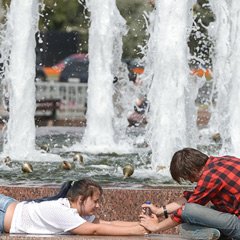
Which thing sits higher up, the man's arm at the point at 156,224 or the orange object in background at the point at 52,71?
the man's arm at the point at 156,224

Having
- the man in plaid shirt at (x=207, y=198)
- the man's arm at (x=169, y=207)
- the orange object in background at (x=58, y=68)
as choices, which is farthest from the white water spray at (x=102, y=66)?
the orange object in background at (x=58, y=68)

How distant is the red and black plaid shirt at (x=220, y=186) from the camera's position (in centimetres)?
641

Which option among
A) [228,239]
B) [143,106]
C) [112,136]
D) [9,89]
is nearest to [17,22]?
[9,89]

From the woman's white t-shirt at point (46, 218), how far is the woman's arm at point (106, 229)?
33mm

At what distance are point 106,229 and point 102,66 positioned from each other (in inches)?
381

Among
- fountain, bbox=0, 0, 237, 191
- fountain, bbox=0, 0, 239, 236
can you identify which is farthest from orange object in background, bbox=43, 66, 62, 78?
fountain, bbox=0, 0, 239, 236

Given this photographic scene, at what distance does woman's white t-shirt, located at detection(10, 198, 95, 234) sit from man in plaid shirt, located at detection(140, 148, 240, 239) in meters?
0.44

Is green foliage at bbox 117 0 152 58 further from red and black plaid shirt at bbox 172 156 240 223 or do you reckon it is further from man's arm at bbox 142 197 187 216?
red and black plaid shirt at bbox 172 156 240 223

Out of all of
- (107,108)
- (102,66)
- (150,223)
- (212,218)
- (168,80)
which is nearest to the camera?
(212,218)

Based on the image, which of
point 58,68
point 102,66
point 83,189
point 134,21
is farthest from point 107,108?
point 58,68

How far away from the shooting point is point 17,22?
47.2ft

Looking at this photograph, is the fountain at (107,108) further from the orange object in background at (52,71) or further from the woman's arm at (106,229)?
the orange object in background at (52,71)

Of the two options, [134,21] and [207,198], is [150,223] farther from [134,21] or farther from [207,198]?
[134,21]

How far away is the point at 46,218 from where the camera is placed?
652 cm
